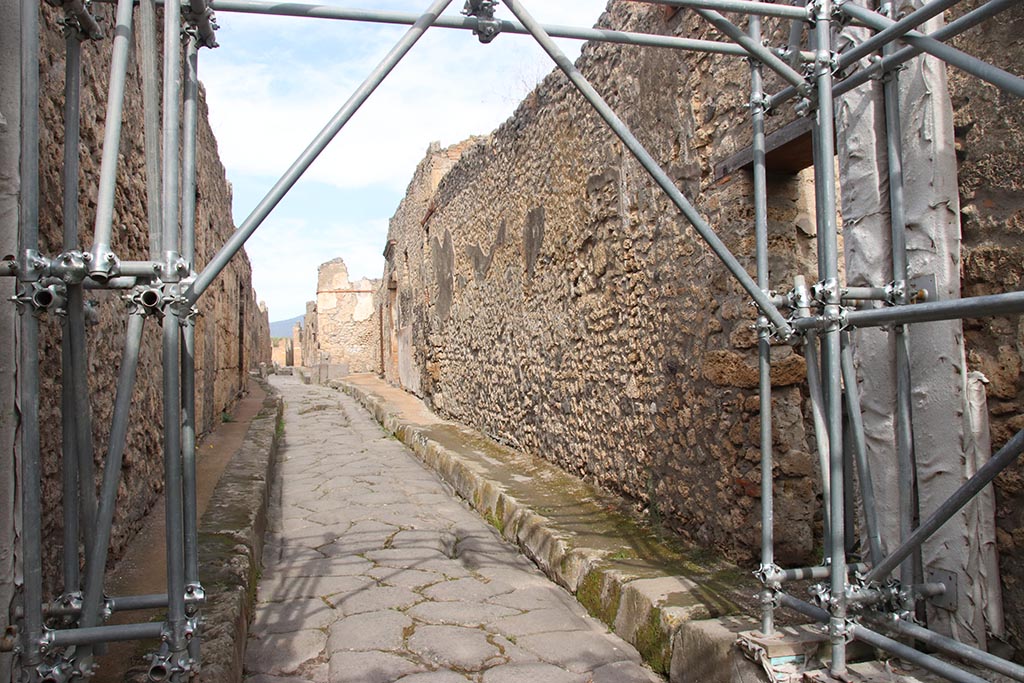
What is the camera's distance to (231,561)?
3016 millimetres

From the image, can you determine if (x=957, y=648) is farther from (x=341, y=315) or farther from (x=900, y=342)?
(x=341, y=315)

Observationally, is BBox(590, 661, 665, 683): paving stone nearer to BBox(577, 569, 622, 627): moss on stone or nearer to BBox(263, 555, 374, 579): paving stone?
BBox(577, 569, 622, 627): moss on stone

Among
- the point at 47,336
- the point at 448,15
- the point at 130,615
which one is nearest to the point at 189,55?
the point at 448,15

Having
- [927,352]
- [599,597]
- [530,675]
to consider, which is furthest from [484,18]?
[599,597]

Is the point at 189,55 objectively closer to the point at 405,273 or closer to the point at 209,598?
the point at 209,598

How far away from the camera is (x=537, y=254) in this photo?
18.6 feet

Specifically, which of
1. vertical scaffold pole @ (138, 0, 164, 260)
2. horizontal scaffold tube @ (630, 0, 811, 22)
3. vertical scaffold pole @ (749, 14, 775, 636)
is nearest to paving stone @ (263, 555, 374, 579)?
vertical scaffold pole @ (749, 14, 775, 636)

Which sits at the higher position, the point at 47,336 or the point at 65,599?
the point at 47,336

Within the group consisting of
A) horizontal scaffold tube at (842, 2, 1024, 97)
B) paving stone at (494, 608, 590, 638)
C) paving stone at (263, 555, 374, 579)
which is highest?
horizontal scaffold tube at (842, 2, 1024, 97)

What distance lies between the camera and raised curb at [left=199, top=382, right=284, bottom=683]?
2.24m

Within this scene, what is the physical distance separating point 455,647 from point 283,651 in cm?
62

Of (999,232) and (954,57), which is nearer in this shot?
(954,57)

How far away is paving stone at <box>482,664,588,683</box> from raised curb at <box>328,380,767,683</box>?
288mm

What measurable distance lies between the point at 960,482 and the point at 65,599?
6.90 feet
